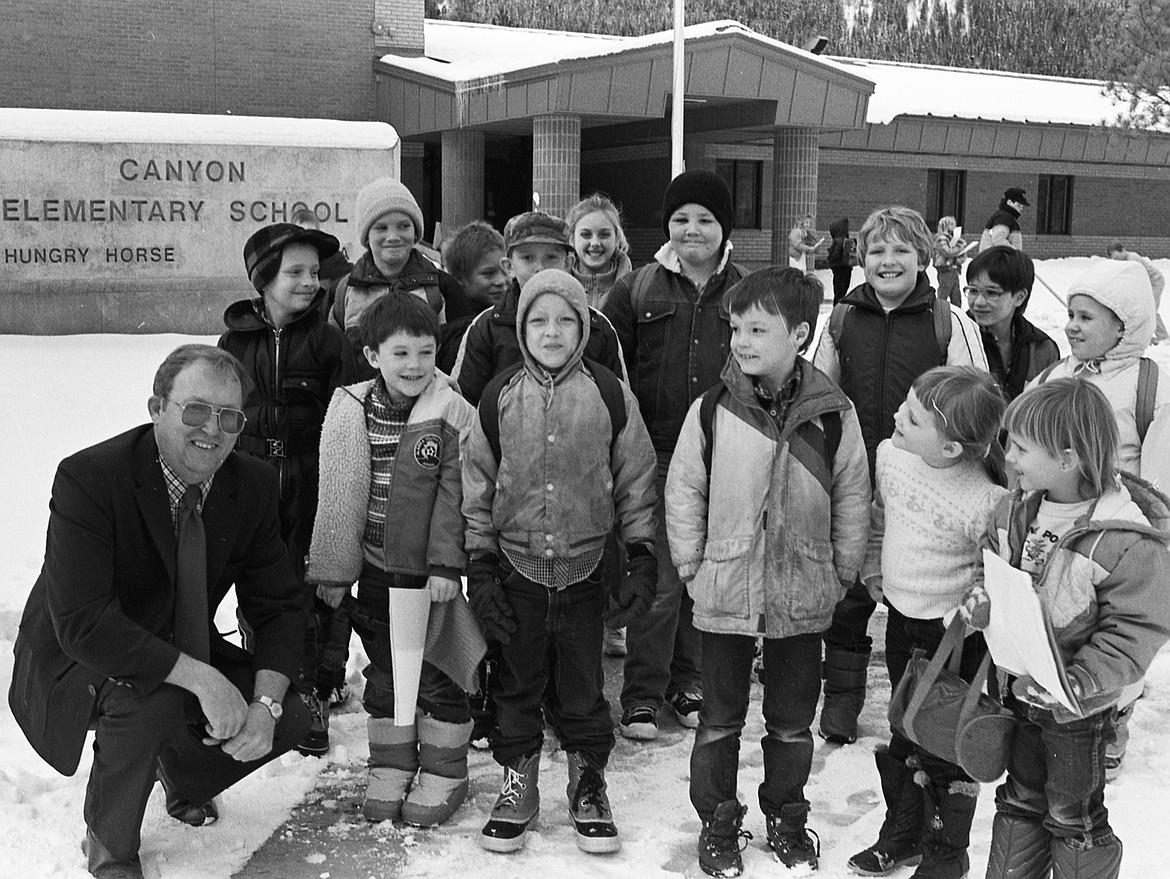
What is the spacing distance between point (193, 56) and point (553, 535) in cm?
2070

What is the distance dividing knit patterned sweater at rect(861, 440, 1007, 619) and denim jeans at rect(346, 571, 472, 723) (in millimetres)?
1398

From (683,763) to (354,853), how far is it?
1.23 meters

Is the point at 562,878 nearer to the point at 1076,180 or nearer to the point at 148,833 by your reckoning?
the point at 148,833

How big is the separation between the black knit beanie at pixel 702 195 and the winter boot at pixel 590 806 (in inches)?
74.8

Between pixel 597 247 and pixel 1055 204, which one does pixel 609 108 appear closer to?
pixel 597 247

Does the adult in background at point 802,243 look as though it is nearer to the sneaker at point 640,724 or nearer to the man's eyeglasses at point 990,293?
the man's eyeglasses at point 990,293

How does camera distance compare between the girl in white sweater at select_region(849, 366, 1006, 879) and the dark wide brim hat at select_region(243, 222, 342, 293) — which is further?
the dark wide brim hat at select_region(243, 222, 342, 293)

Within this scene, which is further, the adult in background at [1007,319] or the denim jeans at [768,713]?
the adult in background at [1007,319]

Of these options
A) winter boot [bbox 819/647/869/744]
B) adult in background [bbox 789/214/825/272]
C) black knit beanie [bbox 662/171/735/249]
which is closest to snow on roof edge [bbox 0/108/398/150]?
adult in background [bbox 789/214/825/272]

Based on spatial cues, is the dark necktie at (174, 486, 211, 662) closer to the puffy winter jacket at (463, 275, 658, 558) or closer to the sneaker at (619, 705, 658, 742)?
the puffy winter jacket at (463, 275, 658, 558)

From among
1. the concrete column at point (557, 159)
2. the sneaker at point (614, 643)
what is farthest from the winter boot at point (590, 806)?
the concrete column at point (557, 159)

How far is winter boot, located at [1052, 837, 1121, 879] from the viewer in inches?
111

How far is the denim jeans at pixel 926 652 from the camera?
332 centimetres

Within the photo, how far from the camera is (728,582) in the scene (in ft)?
11.2
